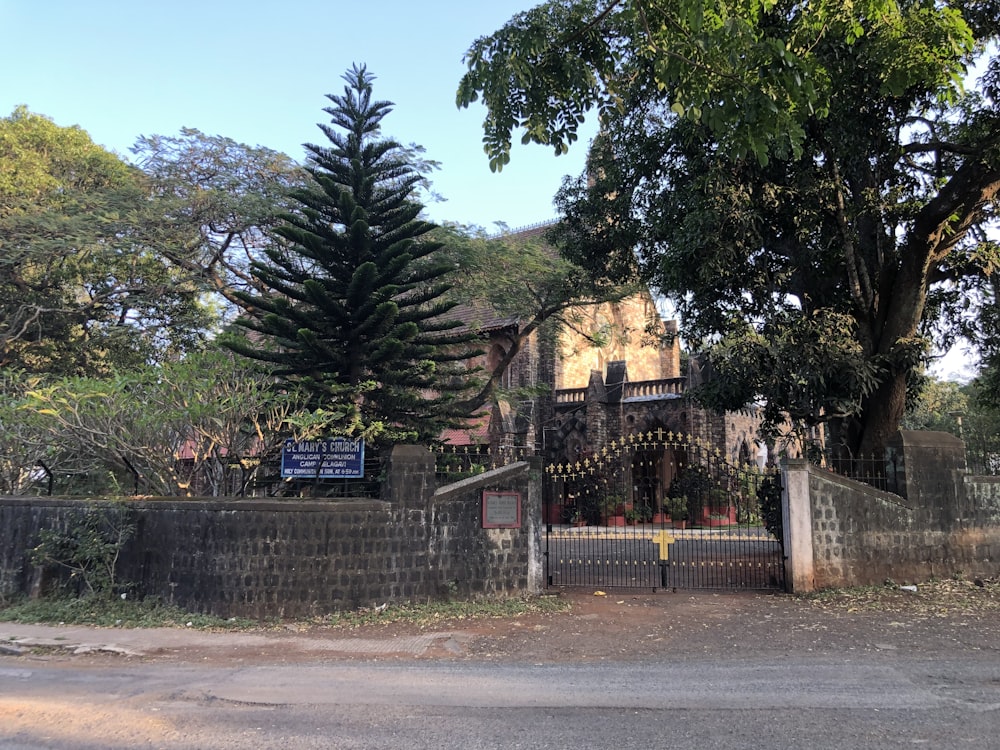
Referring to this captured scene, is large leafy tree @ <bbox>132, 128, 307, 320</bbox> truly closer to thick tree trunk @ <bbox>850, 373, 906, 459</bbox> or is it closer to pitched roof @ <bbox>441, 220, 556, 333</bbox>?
pitched roof @ <bbox>441, 220, 556, 333</bbox>

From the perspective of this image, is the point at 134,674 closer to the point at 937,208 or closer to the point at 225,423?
the point at 225,423

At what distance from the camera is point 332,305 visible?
1152 cm

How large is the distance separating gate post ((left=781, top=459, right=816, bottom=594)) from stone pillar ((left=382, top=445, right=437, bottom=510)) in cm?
496

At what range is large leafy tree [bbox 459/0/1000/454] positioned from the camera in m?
7.12

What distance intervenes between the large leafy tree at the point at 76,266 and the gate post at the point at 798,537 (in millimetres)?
14374

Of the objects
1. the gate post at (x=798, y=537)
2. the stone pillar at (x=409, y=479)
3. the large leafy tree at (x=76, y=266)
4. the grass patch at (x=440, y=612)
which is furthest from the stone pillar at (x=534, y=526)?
the large leafy tree at (x=76, y=266)

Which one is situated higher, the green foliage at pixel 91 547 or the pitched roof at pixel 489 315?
the pitched roof at pixel 489 315

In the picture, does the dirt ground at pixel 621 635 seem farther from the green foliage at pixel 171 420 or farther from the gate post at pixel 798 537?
the green foliage at pixel 171 420

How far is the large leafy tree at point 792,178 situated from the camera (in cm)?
712

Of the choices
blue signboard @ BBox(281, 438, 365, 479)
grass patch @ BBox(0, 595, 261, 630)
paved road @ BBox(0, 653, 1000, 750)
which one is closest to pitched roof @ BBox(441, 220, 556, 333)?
blue signboard @ BBox(281, 438, 365, 479)

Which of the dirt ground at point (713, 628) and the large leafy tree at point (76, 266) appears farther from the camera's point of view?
the large leafy tree at point (76, 266)

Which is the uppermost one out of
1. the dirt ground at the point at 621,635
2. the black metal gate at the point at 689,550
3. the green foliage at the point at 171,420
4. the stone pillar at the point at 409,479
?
the green foliage at the point at 171,420

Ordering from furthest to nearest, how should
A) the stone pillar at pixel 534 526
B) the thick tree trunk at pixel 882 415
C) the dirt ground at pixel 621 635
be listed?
1. the thick tree trunk at pixel 882 415
2. the stone pillar at pixel 534 526
3. the dirt ground at pixel 621 635

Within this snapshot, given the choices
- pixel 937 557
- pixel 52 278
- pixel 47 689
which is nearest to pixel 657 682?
pixel 47 689
